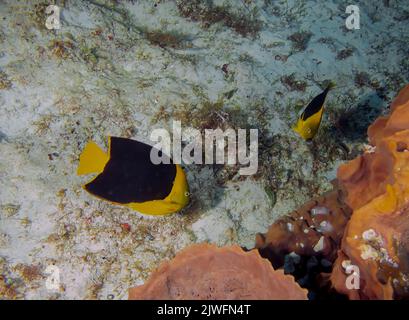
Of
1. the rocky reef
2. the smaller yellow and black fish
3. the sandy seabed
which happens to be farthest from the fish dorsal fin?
the smaller yellow and black fish

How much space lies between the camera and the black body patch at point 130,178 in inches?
96.0

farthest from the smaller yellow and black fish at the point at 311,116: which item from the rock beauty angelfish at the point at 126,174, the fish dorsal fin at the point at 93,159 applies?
the fish dorsal fin at the point at 93,159

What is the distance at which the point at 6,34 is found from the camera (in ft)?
13.3

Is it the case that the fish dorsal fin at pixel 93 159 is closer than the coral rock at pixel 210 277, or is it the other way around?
the coral rock at pixel 210 277

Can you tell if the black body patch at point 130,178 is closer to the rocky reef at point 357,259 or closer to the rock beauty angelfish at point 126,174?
the rock beauty angelfish at point 126,174

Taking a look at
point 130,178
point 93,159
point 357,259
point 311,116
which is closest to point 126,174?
point 130,178

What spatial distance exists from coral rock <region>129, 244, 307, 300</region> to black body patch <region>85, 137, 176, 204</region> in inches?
21.1

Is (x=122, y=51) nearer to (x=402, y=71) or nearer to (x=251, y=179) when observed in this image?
(x=251, y=179)

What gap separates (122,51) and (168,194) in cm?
293

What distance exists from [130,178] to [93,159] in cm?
31

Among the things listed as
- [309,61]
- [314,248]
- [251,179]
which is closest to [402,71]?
[309,61]

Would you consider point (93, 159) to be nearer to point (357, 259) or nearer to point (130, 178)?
point (130, 178)

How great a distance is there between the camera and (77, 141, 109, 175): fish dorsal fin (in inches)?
95.3

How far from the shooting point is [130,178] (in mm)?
2445
